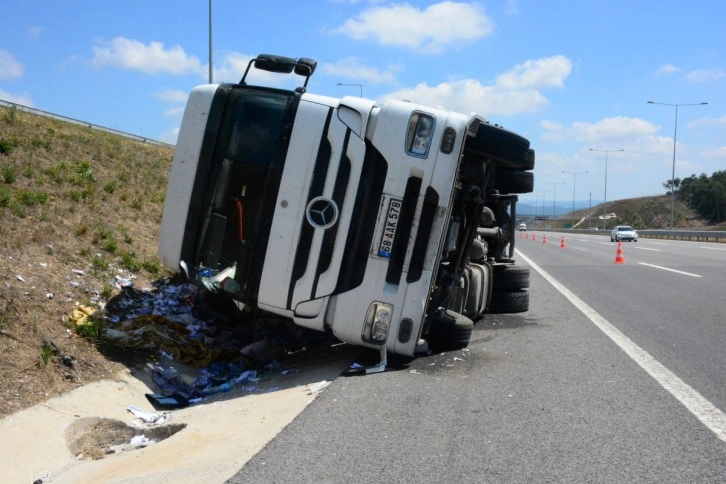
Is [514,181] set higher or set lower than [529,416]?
higher

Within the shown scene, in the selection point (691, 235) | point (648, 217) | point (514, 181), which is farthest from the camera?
point (648, 217)

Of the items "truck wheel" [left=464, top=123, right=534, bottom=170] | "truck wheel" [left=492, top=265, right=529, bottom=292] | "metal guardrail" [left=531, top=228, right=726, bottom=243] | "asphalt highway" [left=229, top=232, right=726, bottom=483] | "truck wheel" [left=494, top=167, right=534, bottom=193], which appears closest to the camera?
"asphalt highway" [left=229, top=232, right=726, bottom=483]

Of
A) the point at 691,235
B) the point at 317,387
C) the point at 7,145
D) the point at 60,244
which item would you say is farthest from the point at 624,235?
the point at 317,387

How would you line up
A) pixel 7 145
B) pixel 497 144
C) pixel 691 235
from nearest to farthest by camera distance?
pixel 497 144, pixel 7 145, pixel 691 235

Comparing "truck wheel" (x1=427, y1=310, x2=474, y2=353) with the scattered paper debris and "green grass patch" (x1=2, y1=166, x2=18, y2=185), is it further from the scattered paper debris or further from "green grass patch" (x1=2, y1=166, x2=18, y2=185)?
"green grass patch" (x1=2, y1=166, x2=18, y2=185)

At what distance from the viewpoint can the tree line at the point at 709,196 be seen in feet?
257

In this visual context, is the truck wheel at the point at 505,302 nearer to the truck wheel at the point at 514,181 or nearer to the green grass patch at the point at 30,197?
the truck wheel at the point at 514,181

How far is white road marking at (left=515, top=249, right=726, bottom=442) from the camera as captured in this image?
16.5ft

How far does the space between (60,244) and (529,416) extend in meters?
6.39

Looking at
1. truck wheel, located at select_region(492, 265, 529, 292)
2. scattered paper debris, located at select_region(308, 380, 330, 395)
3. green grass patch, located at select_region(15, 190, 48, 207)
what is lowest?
scattered paper debris, located at select_region(308, 380, 330, 395)

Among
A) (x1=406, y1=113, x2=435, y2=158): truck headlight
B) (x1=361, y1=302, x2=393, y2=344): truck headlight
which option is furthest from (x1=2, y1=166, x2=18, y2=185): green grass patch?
(x1=406, y1=113, x2=435, y2=158): truck headlight

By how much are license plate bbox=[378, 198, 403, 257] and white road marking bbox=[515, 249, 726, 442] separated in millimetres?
2399

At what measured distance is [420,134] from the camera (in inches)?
250

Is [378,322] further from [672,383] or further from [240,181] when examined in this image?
[672,383]
